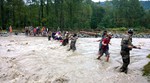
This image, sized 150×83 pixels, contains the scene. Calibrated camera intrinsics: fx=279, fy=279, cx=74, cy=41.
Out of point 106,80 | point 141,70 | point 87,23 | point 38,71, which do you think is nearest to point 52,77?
point 38,71

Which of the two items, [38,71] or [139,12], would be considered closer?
[38,71]

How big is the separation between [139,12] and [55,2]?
115 feet

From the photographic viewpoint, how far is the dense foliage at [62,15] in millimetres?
67062

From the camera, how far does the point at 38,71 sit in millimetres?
14711

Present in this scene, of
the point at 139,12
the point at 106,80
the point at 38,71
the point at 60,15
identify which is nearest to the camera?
the point at 106,80

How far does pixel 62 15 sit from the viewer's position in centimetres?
7131

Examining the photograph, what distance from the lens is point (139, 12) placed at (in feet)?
308

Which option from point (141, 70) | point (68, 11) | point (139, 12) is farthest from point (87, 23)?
point (141, 70)

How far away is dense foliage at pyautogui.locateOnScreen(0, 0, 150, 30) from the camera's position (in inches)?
2640

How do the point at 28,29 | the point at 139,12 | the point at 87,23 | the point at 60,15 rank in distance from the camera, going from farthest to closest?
the point at 139,12, the point at 87,23, the point at 60,15, the point at 28,29

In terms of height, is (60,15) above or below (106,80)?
above

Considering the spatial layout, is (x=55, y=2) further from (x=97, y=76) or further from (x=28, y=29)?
(x=97, y=76)

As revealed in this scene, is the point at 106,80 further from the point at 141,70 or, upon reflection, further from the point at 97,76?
the point at 141,70

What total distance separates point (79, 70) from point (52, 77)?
224cm
